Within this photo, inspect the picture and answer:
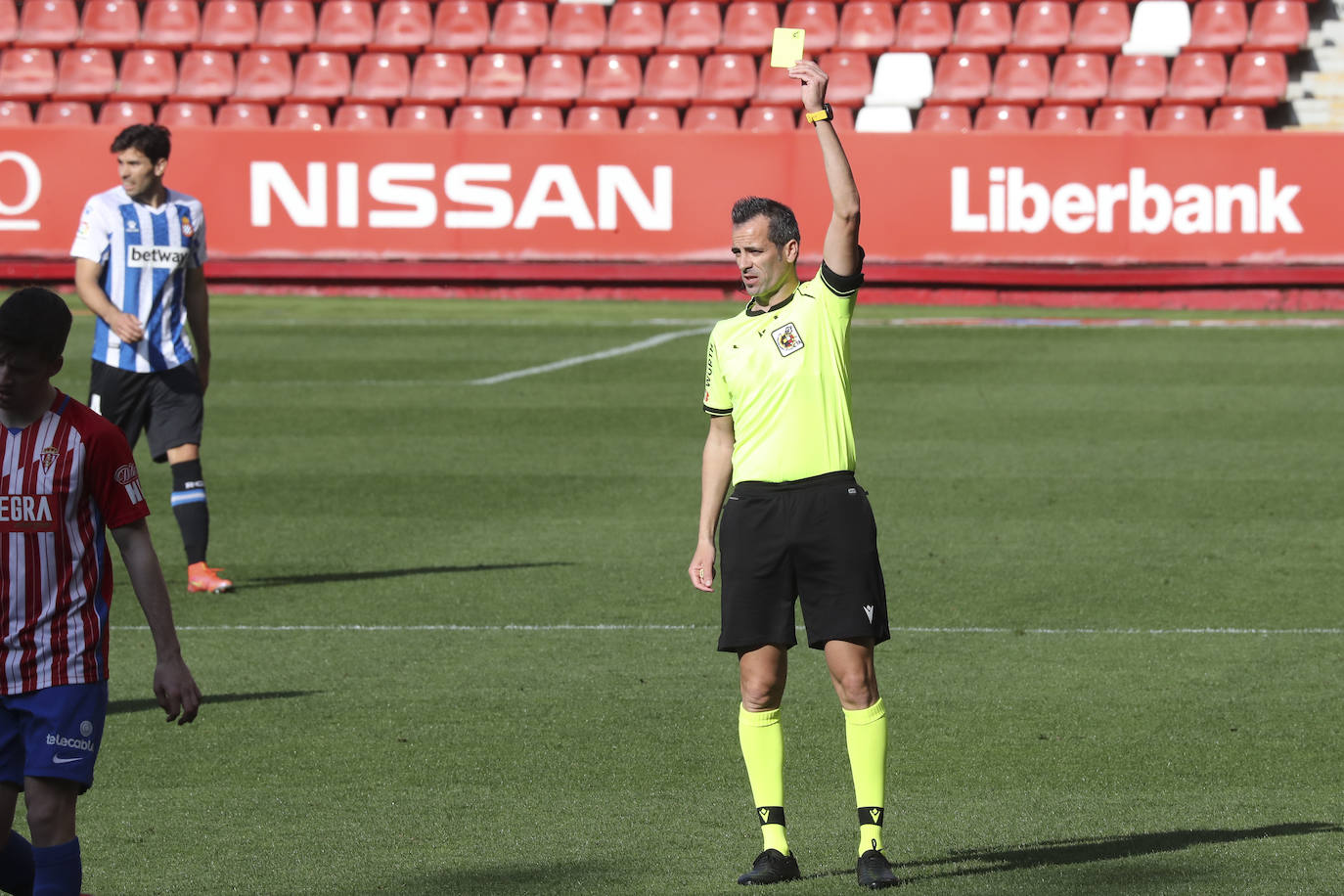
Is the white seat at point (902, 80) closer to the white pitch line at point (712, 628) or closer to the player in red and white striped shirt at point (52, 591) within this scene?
the white pitch line at point (712, 628)

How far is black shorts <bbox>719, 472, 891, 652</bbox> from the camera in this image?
579cm

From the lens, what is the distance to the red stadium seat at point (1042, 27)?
28516mm

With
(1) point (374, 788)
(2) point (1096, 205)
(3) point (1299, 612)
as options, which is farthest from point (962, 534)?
(2) point (1096, 205)

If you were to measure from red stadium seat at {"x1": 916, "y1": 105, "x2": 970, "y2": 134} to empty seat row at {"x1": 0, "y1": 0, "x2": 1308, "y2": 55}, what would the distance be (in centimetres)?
149

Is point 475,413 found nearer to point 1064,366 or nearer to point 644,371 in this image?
point 644,371

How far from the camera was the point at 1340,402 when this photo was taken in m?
16.7

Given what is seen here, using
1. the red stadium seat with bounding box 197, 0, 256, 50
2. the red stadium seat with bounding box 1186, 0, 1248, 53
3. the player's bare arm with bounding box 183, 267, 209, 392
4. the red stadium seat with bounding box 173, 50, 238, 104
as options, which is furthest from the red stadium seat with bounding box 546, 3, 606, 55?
the player's bare arm with bounding box 183, 267, 209, 392

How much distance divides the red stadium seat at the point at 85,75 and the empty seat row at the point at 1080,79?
10731 millimetres

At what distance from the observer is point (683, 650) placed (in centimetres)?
925

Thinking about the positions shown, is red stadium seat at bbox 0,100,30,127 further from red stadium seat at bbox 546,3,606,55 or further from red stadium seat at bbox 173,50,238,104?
red stadium seat at bbox 546,3,606,55

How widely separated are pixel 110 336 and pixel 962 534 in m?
4.87

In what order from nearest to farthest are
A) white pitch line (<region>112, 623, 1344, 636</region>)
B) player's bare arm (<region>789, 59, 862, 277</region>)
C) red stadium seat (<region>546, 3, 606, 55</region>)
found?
player's bare arm (<region>789, 59, 862, 277</region>)
white pitch line (<region>112, 623, 1344, 636</region>)
red stadium seat (<region>546, 3, 606, 55</region>)

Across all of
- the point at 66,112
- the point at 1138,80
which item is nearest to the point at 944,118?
the point at 1138,80

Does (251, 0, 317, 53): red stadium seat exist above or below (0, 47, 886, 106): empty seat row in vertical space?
above
